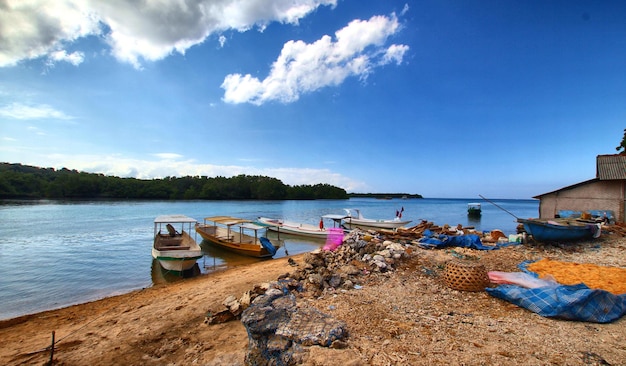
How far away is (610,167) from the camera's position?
50.7 feet

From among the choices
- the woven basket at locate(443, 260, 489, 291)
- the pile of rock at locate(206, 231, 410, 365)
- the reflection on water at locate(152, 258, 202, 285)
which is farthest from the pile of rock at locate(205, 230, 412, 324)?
the reflection on water at locate(152, 258, 202, 285)

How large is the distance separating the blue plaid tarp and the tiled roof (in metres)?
14.7

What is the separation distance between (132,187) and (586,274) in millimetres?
109959

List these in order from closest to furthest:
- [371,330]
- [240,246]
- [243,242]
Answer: [371,330] < [240,246] < [243,242]

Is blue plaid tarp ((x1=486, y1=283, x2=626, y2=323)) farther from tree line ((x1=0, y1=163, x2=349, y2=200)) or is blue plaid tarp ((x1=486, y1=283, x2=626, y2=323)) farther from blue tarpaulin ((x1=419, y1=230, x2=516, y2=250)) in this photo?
tree line ((x1=0, y1=163, x2=349, y2=200))

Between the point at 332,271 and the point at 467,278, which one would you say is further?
the point at 332,271

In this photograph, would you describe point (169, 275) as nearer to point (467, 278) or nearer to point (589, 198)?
point (467, 278)

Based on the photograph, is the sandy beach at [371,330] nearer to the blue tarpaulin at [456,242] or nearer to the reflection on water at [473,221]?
the blue tarpaulin at [456,242]

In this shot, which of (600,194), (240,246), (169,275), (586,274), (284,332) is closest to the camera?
(284,332)

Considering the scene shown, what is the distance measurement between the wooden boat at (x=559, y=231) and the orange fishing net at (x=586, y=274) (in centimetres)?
342

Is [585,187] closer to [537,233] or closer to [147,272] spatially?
[537,233]

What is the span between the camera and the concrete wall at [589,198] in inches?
A: 591

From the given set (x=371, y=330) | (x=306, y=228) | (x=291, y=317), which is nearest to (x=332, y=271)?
(x=371, y=330)

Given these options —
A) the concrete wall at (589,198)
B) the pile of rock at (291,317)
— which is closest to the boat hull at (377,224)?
the concrete wall at (589,198)
